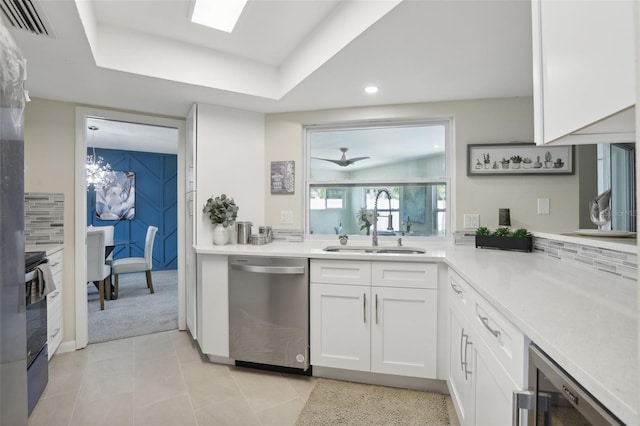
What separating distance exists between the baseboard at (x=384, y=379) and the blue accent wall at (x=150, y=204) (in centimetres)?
507

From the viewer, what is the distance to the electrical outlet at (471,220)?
2666mm

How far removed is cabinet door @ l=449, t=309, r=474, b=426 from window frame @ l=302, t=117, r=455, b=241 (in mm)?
1084

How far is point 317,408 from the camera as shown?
1981 millimetres

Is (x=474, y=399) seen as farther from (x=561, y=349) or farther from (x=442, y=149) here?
(x=442, y=149)

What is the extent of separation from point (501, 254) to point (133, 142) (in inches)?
223

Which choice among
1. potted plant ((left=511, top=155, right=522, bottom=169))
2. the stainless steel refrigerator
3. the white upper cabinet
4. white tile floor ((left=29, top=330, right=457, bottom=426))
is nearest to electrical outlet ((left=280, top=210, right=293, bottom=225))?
white tile floor ((left=29, top=330, right=457, bottom=426))

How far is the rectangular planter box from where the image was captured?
221cm

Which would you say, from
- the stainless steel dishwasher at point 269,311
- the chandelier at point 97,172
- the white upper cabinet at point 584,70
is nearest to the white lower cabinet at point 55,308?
the stainless steel dishwasher at point 269,311

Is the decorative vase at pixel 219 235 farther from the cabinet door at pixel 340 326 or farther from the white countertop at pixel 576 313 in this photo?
the white countertop at pixel 576 313

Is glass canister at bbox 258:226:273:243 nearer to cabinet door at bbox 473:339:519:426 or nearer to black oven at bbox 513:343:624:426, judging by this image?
cabinet door at bbox 473:339:519:426

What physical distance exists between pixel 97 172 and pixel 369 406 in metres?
5.38

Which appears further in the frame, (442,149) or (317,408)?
(442,149)

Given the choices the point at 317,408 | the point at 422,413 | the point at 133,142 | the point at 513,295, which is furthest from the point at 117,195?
the point at 513,295

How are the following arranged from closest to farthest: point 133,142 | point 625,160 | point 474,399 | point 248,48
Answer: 1. point 474,399
2. point 625,160
3. point 248,48
4. point 133,142
